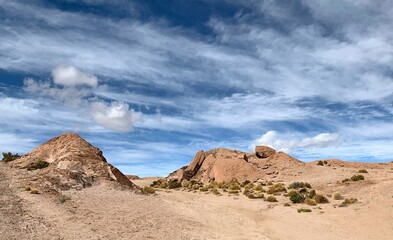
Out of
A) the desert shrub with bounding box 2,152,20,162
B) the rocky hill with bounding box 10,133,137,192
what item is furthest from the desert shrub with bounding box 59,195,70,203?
the desert shrub with bounding box 2,152,20,162

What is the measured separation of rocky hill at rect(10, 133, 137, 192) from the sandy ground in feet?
5.69

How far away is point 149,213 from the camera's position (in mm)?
24188

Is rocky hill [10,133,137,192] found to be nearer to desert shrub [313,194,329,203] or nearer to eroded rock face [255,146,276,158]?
desert shrub [313,194,329,203]

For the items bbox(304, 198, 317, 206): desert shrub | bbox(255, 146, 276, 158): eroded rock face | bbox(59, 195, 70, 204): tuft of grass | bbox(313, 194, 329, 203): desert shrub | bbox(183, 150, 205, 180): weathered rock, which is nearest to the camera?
bbox(59, 195, 70, 204): tuft of grass

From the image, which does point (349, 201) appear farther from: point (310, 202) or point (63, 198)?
point (63, 198)

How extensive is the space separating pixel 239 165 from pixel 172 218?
3565 cm

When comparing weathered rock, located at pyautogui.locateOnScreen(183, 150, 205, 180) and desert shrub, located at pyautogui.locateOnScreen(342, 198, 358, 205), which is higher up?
weathered rock, located at pyautogui.locateOnScreen(183, 150, 205, 180)

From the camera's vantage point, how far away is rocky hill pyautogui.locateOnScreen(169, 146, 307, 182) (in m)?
55.9

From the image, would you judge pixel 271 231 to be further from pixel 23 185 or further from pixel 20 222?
pixel 23 185

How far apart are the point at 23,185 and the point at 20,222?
10746mm

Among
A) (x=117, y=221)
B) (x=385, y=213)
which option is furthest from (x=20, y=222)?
(x=385, y=213)

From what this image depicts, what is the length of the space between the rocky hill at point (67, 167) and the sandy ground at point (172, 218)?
173 centimetres

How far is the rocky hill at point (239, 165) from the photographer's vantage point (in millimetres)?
55875

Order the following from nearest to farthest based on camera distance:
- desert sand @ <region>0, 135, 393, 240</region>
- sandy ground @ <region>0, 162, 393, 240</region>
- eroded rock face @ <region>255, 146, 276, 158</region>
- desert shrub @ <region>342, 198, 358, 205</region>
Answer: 1. sandy ground @ <region>0, 162, 393, 240</region>
2. desert sand @ <region>0, 135, 393, 240</region>
3. desert shrub @ <region>342, 198, 358, 205</region>
4. eroded rock face @ <region>255, 146, 276, 158</region>
